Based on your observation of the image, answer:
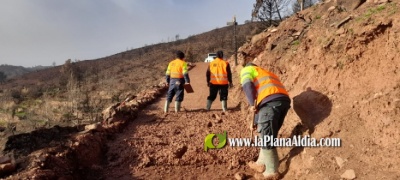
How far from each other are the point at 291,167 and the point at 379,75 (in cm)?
180

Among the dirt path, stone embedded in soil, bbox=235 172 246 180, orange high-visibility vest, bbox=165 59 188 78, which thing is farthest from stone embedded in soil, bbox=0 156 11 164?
orange high-visibility vest, bbox=165 59 188 78

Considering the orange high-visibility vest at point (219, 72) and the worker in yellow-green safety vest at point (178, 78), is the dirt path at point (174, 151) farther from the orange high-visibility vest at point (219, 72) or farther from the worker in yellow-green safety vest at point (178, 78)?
the orange high-visibility vest at point (219, 72)

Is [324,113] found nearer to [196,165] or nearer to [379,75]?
[379,75]

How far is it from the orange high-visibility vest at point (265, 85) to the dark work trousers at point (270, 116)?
0.13 metres

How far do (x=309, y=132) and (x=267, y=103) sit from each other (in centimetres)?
93

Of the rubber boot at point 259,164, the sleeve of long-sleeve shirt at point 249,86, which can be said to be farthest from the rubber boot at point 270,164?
the sleeve of long-sleeve shirt at point 249,86

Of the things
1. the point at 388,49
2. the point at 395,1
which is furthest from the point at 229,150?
the point at 395,1

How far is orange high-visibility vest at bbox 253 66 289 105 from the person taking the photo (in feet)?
14.2

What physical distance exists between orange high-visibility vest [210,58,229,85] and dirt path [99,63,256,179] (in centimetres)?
87

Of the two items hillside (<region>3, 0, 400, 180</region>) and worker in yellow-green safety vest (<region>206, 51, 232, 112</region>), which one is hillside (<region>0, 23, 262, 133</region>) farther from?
hillside (<region>3, 0, 400, 180</region>)

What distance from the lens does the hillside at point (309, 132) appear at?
396 cm

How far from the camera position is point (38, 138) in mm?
4773

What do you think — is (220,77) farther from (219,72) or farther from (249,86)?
(249,86)

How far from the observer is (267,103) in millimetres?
4328
